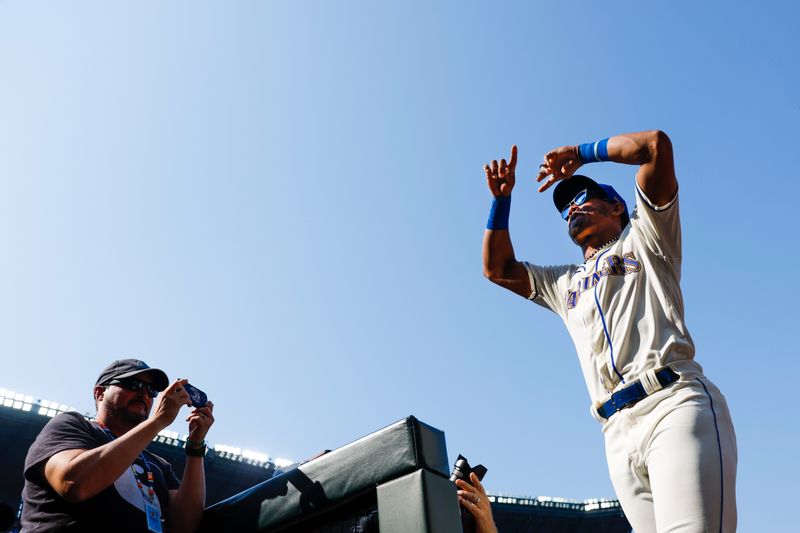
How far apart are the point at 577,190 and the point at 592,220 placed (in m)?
0.20

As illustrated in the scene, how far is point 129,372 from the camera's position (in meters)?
2.77

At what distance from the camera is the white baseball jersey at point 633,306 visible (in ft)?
7.46

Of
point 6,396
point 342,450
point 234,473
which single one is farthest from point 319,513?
point 234,473

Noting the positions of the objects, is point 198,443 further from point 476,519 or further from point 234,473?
point 234,473

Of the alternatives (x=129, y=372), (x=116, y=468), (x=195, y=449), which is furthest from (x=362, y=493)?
(x=129, y=372)

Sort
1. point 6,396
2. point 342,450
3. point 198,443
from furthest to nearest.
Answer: point 6,396 → point 198,443 → point 342,450

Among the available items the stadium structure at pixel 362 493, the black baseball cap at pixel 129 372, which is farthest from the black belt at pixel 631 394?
the black baseball cap at pixel 129 372

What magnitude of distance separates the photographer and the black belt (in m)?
1.44

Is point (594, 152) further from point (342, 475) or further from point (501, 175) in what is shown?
point (342, 475)

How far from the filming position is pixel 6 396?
35.0 ft

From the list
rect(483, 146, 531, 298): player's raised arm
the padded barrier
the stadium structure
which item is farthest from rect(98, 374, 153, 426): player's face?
rect(483, 146, 531, 298): player's raised arm

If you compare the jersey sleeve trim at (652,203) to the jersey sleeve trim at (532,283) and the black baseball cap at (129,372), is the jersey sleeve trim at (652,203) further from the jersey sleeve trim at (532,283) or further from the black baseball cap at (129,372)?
the black baseball cap at (129,372)

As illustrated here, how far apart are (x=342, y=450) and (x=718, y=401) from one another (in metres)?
1.17

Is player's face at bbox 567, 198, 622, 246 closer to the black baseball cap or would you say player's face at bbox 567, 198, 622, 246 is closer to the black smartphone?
the black smartphone
